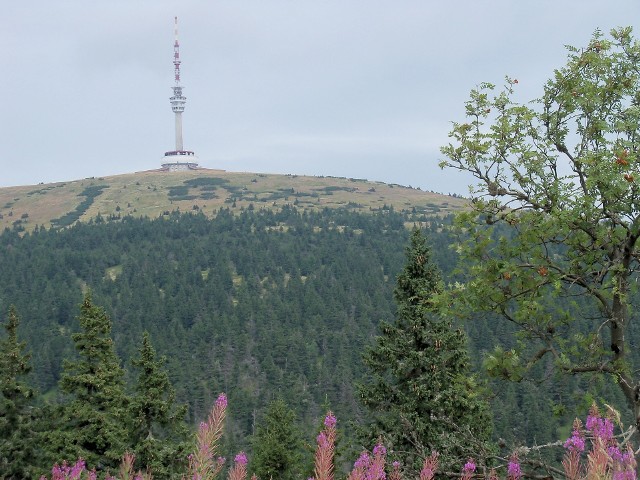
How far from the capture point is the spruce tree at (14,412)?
27.9m

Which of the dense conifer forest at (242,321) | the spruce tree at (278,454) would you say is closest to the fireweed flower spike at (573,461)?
the spruce tree at (278,454)

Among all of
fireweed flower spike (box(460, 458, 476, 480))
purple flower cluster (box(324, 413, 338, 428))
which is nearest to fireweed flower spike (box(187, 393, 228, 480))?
purple flower cluster (box(324, 413, 338, 428))

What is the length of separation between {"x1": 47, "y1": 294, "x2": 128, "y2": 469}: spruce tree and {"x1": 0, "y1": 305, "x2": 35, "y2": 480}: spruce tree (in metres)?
3.43

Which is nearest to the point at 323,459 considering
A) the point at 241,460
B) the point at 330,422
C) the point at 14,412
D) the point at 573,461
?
the point at 241,460

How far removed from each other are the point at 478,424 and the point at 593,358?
41.9ft

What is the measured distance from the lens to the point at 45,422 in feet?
96.5

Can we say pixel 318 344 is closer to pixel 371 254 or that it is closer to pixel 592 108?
pixel 371 254

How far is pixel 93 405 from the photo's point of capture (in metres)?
25.5

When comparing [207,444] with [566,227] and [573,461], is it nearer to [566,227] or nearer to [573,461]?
[573,461]

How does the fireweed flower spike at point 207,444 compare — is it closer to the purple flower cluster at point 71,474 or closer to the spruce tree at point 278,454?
the purple flower cluster at point 71,474

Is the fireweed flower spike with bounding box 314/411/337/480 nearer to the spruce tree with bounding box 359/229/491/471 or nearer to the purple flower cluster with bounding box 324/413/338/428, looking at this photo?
the purple flower cluster with bounding box 324/413/338/428

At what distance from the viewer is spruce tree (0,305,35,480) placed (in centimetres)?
2786

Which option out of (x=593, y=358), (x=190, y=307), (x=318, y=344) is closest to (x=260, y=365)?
(x=318, y=344)

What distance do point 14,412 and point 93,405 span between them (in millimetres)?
5858
